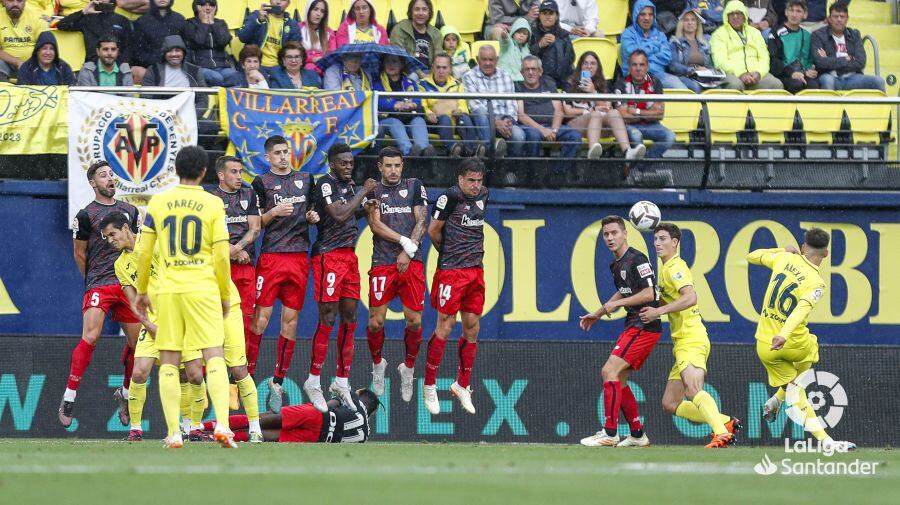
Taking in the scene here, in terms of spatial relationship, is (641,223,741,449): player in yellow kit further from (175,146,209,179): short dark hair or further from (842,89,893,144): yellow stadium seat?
(842,89,893,144): yellow stadium seat

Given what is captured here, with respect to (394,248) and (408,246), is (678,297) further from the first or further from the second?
(394,248)

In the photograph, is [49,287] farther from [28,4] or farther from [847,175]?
[847,175]

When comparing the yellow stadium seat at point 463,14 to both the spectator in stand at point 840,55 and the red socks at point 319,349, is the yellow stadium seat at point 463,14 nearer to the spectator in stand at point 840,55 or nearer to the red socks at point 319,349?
the spectator in stand at point 840,55

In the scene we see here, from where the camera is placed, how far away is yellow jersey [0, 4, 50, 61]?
1692 cm

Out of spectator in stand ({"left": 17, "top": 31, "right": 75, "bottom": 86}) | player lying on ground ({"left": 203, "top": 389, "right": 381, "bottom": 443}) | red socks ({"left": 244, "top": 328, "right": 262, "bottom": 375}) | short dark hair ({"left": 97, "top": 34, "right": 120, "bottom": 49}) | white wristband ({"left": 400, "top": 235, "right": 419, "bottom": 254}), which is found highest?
short dark hair ({"left": 97, "top": 34, "right": 120, "bottom": 49})

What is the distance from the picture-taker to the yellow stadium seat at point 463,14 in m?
19.2

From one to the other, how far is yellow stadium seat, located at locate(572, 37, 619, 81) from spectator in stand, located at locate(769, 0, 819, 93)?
2367 millimetres

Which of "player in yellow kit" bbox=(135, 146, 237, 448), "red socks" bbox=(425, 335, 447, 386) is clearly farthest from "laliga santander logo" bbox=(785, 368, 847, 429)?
"player in yellow kit" bbox=(135, 146, 237, 448)

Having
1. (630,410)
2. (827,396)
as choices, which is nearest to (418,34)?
(630,410)

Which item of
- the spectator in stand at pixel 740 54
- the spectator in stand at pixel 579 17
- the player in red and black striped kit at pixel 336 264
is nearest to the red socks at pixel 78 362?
the player in red and black striped kit at pixel 336 264

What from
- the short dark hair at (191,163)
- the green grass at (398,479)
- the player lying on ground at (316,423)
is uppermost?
the short dark hair at (191,163)

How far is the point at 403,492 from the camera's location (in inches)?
288

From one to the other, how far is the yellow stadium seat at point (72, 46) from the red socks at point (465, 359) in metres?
6.37

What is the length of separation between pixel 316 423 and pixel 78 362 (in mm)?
2467
